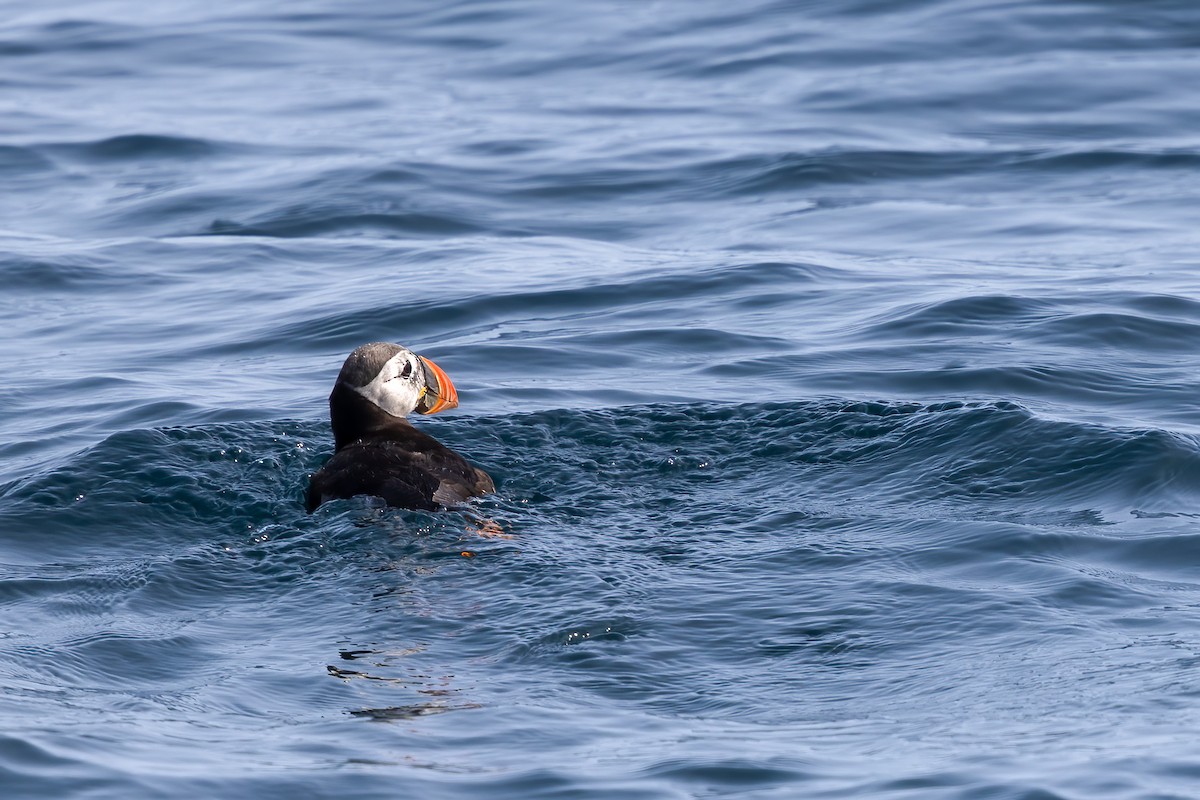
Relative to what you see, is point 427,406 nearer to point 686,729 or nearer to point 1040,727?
point 686,729

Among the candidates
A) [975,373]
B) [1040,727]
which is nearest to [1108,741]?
[1040,727]

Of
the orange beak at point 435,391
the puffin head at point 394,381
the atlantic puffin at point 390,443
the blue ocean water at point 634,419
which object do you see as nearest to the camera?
the blue ocean water at point 634,419

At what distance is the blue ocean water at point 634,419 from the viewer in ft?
17.5

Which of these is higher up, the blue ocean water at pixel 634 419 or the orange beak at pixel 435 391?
the orange beak at pixel 435 391

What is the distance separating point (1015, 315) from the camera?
1084cm

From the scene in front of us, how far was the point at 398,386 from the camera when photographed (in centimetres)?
791

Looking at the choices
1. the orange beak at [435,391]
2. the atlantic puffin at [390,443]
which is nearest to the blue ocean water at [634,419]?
the atlantic puffin at [390,443]

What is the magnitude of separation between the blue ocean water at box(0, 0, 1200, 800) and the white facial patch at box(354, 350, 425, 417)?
61 cm

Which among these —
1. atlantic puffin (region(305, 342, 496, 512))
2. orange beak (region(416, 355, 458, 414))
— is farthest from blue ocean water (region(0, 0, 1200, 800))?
orange beak (region(416, 355, 458, 414))

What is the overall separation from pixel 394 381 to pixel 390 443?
1.30ft

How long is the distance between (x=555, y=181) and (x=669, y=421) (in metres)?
6.94

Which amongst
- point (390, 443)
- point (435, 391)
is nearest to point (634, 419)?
point (435, 391)

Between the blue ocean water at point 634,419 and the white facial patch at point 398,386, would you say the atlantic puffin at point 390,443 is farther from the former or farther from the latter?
the blue ocean water at point 634,419

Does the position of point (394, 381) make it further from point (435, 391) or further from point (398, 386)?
point (435, 391)
